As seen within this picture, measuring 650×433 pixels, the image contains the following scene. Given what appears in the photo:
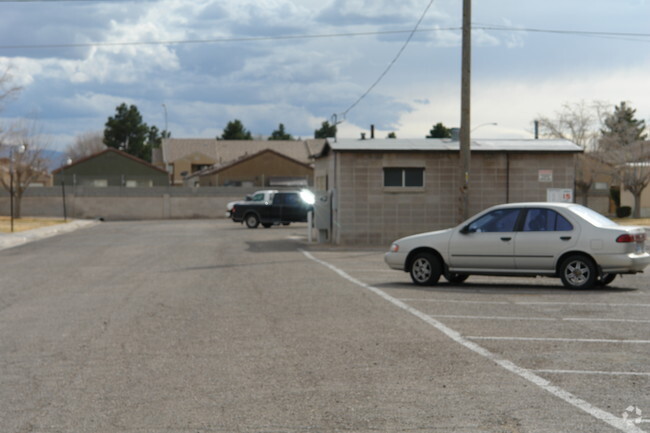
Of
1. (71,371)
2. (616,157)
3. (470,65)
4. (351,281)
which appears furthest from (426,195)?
(616,157)

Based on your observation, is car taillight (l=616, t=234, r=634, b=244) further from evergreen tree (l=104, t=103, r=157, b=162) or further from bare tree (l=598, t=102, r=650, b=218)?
evergreen tree (l=104, t=103, r=157, b=162)

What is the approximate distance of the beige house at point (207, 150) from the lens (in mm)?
95188

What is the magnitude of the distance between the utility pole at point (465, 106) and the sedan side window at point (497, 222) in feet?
31.3

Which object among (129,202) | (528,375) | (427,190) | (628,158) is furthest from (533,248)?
(129,202)

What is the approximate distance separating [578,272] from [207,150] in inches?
3302

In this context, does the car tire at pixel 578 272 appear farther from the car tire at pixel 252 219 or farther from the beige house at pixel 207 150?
the beige house at pixel 207 150

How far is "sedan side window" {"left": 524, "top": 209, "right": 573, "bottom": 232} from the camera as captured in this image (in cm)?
1563

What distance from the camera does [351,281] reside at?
17.3 meters

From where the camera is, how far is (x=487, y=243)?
1599 centimetres

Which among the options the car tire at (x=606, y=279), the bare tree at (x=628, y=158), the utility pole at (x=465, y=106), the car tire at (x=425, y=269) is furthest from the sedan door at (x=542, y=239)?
the bare tree at (x=628, y=158)

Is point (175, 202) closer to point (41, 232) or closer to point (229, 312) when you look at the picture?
point (41, 232)

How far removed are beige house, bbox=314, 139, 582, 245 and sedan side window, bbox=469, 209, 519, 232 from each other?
42.2 ft

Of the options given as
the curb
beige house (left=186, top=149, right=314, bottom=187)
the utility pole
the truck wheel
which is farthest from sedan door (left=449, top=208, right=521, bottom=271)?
beige house (left=186, top=149, right=314, bottom=187)

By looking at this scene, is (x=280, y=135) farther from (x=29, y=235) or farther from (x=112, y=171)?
(x=29, y=235)
